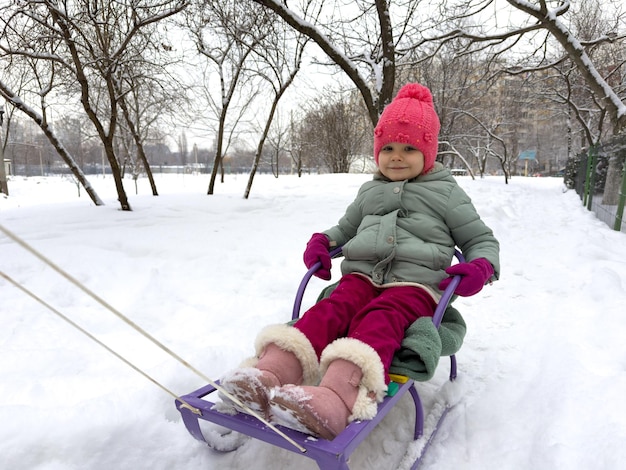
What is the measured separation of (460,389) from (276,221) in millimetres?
4495

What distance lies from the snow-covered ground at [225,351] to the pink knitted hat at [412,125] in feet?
4.08

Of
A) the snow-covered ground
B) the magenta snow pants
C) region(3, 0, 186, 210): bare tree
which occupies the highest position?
region(3, 0, 186, 210): bare tree

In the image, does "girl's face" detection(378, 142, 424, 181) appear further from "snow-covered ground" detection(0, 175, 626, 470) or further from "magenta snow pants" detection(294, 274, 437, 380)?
"snow-covered ground" detection(0, 175, 626, 470)

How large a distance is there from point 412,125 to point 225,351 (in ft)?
5.27

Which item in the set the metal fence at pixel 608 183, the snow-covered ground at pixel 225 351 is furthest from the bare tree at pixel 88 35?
the metal fence at pixel 608 183

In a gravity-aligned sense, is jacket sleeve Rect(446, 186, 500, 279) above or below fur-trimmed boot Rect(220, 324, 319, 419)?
above

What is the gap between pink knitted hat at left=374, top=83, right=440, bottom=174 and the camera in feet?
7.18

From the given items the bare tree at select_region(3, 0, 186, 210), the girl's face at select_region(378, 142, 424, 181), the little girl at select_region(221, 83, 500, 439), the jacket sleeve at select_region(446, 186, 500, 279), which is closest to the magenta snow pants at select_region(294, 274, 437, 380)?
the little girl at select_region(221, 83, 500, 439)

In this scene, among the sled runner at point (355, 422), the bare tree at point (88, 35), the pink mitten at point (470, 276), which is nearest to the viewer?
the sled runner at point (355, 422)

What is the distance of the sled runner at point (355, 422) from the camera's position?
1.22 meters

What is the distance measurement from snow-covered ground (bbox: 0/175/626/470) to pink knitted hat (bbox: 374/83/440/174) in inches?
49.0

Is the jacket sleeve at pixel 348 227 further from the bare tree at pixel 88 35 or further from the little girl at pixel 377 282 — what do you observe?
the bare tree at pixel 88 35

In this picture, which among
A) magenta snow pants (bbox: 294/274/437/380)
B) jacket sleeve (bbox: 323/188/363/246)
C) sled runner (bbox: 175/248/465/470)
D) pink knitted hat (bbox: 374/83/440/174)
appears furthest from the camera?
jacket sleeve (bbox: 323/188/363/246)

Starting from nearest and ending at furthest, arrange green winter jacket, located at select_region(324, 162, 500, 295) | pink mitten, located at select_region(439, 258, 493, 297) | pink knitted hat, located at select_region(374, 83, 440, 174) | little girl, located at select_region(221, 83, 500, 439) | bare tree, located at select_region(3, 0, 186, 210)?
little girl, located at select_region(221, 83, 500, 439) → pink mitten, located at select_region(439, 258, 493, 297) → green winter jacket, located at select_region(324, 162, 500, 295) → pink knitted hat, located at select_region(374, 83, 440, 174) → bare tree, located at select_region(3, 0, 186, 210)
